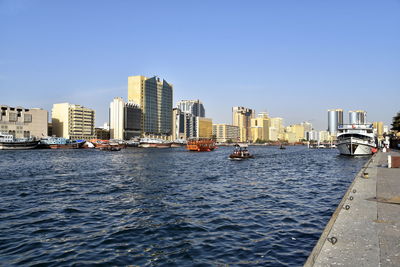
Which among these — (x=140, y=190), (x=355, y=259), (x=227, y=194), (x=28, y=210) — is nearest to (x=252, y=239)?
(x=355, y=259)

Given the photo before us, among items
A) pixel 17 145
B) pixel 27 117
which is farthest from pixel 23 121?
pixel 17 145

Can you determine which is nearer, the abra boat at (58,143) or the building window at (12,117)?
the abra boat at (58,143)

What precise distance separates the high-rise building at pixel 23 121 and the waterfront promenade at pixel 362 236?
197307 mm

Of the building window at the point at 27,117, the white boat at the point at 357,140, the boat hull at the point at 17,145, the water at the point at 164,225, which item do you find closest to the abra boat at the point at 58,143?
the boat hull at the point at 17,145

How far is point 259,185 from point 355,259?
22917mm

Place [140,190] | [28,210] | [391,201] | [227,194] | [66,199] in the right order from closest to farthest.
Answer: [391,201], [28,210], [66,199], [227,194], [140,190]

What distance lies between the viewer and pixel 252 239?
13.8 metres

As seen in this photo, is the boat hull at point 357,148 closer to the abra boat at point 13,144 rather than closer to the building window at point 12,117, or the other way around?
the abra boat at point 13,144

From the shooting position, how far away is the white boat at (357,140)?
7525cm

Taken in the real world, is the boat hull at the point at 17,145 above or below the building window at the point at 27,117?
below

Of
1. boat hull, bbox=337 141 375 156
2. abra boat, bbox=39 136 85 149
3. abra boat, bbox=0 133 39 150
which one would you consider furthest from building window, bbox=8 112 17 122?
boat hull, bbox=337 141 375 156

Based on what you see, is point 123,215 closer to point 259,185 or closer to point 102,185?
point 102,185

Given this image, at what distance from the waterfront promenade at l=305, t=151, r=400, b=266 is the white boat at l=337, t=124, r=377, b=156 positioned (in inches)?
2555

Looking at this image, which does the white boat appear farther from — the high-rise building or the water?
the high-rise building
